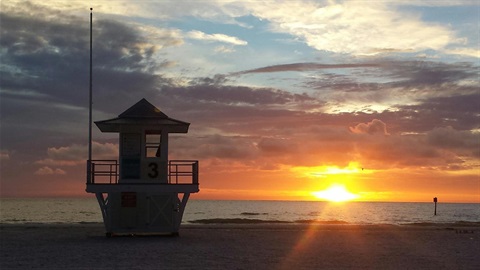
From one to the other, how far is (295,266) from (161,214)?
12443mm

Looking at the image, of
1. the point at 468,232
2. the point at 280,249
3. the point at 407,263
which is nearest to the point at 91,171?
the point at 280,249

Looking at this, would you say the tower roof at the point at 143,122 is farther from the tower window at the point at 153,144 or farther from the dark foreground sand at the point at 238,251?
the dark foreground sand at the point at 238,251

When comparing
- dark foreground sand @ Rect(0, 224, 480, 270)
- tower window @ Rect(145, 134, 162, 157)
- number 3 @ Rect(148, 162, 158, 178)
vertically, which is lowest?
dark foreground sand @ Rect(0, 224, 480, 270)

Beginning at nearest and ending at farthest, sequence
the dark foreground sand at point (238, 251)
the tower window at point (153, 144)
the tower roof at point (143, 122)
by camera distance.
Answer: the dark foreground sand at point (238, 251) → the tower roof at point (143, 122) → the tower window at point (153, 144)

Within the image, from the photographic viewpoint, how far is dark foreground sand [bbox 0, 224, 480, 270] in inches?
866

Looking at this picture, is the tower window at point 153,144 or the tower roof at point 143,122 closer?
the tower roof at point 143,122

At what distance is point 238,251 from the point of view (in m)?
26.4

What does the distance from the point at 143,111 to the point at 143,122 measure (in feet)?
2.41

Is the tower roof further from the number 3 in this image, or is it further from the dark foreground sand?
the dark foreground sand

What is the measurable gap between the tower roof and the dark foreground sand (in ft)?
18.2

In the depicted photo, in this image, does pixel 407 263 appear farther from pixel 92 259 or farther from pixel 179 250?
pixel 92 259

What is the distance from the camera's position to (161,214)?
107 feet

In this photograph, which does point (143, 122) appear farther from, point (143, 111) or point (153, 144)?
point (153, 144)

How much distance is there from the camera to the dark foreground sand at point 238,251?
2200cm
